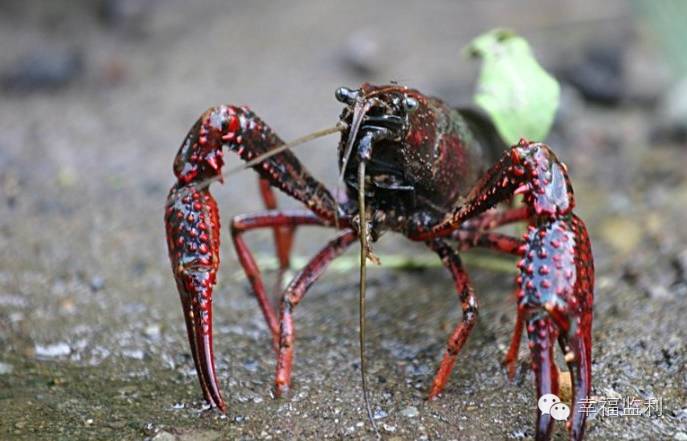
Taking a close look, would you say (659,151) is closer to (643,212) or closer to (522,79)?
(643,212)

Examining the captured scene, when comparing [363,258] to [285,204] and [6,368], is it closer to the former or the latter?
[6,368]

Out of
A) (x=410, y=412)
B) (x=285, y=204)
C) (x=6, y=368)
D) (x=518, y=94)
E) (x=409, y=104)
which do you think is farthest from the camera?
(x=285, y=204)

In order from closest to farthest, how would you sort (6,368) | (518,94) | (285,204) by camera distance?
(6,368), (518,94), (285,204)

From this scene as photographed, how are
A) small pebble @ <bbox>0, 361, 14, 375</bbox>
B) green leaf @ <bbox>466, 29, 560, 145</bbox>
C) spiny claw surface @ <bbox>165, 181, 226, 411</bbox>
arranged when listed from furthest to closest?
green leaf @ <bbox>466, 29, 560, 145</bbox>, small pebble @ <bbox>0, 361, 14, 375</bbox>, spiny claw surface @ <bbox>165, 181, 226, 411</bbox>

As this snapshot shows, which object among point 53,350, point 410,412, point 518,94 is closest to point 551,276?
point 410,412

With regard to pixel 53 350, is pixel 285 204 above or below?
above

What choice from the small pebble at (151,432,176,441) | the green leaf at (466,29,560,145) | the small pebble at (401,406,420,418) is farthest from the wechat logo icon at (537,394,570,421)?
the green leaf at (466,29,560,145)

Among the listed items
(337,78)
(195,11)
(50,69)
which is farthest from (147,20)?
(337,78)

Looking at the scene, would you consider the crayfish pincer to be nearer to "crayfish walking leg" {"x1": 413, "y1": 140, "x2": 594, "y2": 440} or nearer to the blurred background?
"crayfish walking leg" {"x1": 413, "y1": 140, "x2": 594, "y2": 440}
